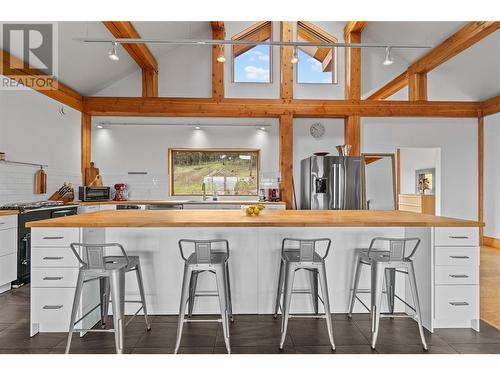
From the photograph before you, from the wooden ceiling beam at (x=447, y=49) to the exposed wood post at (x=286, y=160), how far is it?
1.77m

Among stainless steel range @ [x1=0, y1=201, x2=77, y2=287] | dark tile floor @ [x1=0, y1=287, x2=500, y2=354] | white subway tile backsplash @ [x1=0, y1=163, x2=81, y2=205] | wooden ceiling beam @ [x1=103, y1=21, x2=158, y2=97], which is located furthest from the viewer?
wooden ceiling beam @ [x1=103, y1=21, x2=158, y2=97]

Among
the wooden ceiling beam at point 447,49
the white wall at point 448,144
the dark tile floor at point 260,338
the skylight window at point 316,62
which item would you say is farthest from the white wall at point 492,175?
the dark tile floor at point 260,338

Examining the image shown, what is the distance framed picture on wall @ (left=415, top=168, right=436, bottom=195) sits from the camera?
746cm

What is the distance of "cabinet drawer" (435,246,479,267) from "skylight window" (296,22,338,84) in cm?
435

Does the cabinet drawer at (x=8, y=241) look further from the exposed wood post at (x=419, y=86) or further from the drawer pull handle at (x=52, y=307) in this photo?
the exposed wood post at (x=419, y=86)

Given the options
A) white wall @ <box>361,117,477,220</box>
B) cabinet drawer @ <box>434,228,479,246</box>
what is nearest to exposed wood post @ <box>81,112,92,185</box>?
white wall @ <box>361,117,477,220</box>

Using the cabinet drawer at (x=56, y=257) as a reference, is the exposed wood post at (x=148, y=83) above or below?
above

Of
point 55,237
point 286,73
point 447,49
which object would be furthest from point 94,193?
point 447,49

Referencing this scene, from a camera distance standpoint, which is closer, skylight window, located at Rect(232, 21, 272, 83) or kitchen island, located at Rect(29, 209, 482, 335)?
kitchen island, located at Rect(29, 209, 482, 335)

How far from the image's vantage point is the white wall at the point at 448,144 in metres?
5.95

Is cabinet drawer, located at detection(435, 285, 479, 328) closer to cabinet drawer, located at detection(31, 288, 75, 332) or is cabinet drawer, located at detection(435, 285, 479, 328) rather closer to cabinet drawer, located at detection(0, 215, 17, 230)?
cabinet drawer, located at detection(31, 288, 75, 332)

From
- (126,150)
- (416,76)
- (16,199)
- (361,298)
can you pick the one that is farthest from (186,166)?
(416,76)

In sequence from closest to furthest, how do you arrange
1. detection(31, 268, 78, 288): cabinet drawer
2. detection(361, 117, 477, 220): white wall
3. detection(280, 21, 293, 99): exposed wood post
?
detection(31, 268, 78, 288): cabinet drawer < detection(280, 21, 293, 99): exposed wood post < detection(361, 117, 477, 220): white wall

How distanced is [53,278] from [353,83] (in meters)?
5.53
